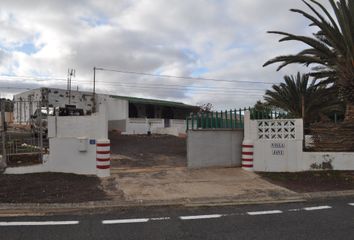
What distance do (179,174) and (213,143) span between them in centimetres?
213

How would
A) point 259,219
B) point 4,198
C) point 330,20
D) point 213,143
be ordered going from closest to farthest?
point 259,219, point 4,198, point 213,143, point 330,20

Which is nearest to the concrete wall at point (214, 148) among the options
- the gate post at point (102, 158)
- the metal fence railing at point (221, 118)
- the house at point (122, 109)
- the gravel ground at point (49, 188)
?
the metal fence railing at point (221, 118)

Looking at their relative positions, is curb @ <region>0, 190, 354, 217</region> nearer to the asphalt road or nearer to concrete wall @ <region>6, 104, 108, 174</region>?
the asphalt road

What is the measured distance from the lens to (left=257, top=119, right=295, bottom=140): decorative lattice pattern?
46.1 feet

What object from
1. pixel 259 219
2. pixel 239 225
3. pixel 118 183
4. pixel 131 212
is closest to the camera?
pixel 239 225

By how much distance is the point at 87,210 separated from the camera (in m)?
8.43

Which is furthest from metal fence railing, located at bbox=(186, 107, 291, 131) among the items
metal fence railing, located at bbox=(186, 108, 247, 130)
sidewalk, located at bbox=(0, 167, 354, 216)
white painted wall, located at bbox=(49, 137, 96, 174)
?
white painted wall, located at bbox=(49, 137, 96, 174)

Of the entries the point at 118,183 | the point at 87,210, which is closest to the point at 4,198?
the point at 87,210

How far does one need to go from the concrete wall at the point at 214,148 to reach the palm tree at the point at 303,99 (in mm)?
8939

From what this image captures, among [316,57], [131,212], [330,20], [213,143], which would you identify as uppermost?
[330,20]

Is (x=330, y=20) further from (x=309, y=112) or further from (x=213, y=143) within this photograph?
(x=309, y=112)

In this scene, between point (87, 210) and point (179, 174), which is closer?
point (87, 210)

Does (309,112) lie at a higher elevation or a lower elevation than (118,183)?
higher

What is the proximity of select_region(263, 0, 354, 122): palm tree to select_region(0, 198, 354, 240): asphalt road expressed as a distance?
7.69 meters
